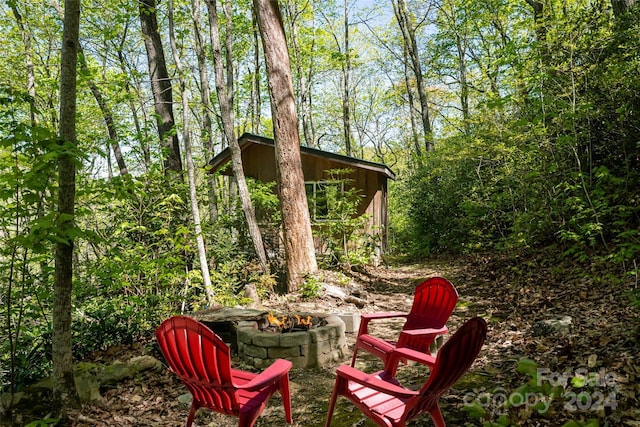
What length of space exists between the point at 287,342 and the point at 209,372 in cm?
179

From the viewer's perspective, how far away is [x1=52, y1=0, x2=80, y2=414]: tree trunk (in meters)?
2.97

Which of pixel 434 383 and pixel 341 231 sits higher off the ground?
pixel 341 231

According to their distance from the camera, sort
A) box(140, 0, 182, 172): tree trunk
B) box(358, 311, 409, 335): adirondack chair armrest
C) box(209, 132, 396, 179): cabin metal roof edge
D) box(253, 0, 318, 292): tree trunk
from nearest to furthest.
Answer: box(358, 311, 409, 335): adirondack chair armrest
box(253, 0, 318, 292): tree trunk
box(140, 0, 182, 172): tree trunk
box(209, 132, 396, 179): cabin metal roof edge

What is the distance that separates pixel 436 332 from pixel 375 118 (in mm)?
25597

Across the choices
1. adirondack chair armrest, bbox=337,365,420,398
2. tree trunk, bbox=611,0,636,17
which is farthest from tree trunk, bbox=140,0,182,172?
tree trunk, bbox=611,0,636,17

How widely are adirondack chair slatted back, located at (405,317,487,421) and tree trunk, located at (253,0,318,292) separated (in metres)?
4.88

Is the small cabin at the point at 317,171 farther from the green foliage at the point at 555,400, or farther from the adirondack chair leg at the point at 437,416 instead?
the adirondack chair leg at the point at 437,416

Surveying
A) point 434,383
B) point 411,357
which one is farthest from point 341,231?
point 434,383

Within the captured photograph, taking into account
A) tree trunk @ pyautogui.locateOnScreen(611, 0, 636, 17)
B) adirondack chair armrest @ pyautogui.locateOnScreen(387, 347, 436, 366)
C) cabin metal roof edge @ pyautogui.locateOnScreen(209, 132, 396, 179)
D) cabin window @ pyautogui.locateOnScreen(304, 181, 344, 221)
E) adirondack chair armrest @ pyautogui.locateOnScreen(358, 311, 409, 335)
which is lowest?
adirondack chair armrest @ pyautogui.locateOnScreen(387, 347, 436, 366)

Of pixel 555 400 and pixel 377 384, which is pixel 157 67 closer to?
pixel 377 384

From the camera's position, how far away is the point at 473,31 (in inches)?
658

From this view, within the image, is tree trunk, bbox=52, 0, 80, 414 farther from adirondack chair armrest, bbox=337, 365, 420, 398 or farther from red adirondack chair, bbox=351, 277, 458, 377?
red adirondack chair, bbox=351, 277, 458, 377

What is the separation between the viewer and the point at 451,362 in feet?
7.25

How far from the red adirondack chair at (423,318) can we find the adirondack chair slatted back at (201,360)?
A: 1457mm
